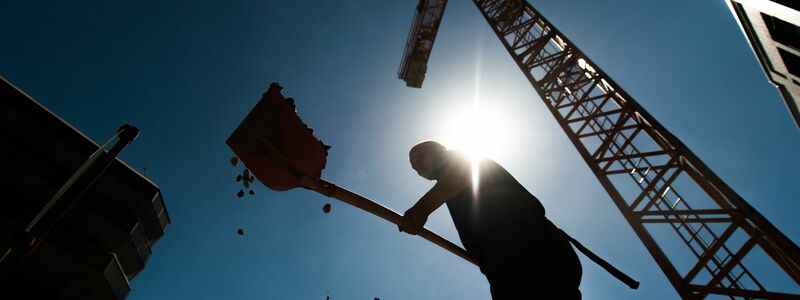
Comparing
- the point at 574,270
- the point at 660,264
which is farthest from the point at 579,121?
the point at 574,270

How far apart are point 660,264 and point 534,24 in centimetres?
1074

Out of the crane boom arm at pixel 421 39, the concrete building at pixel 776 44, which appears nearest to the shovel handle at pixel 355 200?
the concrete building at pixel 776 44

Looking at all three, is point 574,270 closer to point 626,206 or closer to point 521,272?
point 521,272

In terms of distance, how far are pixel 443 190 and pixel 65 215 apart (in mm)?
15760

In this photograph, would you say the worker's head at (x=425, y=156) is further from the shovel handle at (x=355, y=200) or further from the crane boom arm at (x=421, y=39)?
the crane boom arm at (x=421, y=39)

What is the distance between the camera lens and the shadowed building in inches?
449

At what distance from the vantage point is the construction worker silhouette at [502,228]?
1.99m

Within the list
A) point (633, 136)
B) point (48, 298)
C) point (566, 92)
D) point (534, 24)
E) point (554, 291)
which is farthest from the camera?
point (534, 24)

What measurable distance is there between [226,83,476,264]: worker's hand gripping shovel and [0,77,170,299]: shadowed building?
42.2 feet

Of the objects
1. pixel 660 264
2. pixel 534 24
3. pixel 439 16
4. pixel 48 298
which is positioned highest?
pixel 439 16

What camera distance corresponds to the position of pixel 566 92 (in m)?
12.9

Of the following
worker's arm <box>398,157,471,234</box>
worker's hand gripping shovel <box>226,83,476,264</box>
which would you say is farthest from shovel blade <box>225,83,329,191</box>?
worker's arm <box>398,157,471,234</box>

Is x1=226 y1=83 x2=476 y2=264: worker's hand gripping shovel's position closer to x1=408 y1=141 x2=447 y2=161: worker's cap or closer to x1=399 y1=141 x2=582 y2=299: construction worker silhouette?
x1=399 y1=141 x2=582 y2=299: construction worker silhouette

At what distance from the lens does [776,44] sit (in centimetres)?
867
